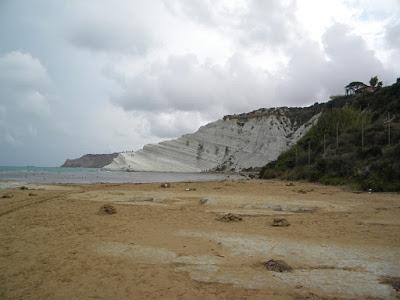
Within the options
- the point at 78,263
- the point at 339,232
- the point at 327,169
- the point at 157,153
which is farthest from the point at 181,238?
the point at 157,153

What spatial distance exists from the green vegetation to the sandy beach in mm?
10615

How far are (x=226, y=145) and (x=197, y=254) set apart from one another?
8772 centimetres

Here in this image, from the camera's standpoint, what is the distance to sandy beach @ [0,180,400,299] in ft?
17.7

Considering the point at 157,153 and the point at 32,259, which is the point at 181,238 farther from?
the point at 157,153

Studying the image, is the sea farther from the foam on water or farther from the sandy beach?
the sandy beach

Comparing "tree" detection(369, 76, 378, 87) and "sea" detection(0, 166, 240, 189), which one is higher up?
"tree" detection(369, 76, 378, 87)

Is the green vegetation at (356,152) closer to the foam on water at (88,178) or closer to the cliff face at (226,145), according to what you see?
the foam on water at (88,178)

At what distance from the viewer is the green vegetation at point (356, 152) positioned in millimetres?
22172

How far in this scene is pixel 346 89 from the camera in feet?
296

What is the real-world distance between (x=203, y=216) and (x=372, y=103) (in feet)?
158

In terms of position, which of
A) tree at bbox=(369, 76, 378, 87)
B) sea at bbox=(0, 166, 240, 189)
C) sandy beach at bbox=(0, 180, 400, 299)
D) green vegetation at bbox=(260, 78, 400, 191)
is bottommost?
sandy beach at bbox=(0, 180, 400, 299)

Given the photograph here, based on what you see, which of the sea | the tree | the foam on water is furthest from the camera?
the tree

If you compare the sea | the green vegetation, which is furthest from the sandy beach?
the sea

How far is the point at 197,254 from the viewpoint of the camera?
7.16 meters
